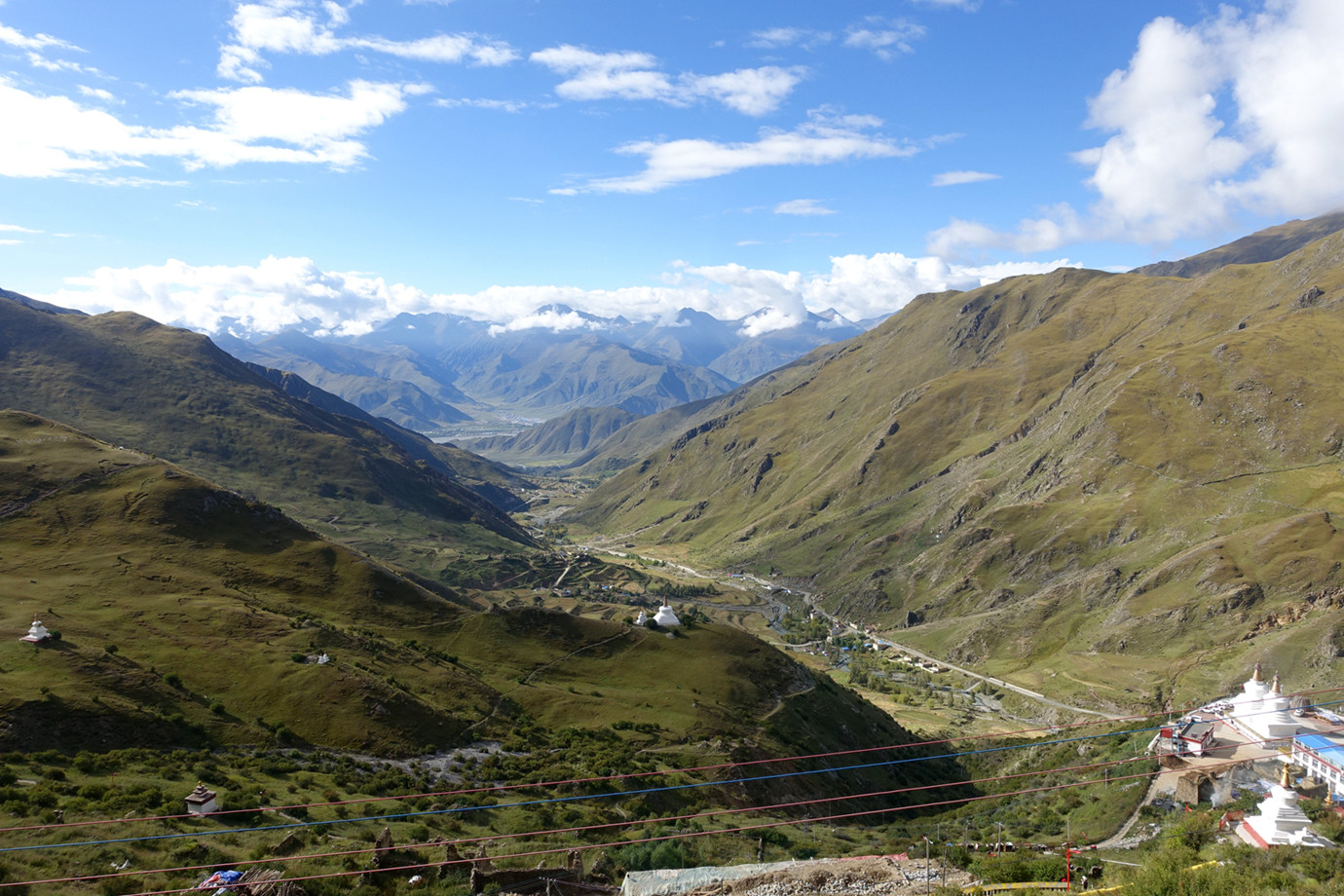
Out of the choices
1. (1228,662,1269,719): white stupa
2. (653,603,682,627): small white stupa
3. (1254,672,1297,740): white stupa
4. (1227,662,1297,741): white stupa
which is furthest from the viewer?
(653,603,682,627): small white stupa

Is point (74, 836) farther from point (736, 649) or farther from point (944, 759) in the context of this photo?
point (944, 759)

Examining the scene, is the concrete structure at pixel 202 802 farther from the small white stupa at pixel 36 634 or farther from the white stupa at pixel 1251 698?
the white stupa at pixel 1251 698

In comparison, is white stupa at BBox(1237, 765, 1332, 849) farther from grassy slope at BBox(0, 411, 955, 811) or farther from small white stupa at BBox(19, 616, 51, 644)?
small white stupa at BBox(19, 616, 51, 644)

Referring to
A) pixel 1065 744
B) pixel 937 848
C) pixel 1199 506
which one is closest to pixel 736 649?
pixel 1065 744

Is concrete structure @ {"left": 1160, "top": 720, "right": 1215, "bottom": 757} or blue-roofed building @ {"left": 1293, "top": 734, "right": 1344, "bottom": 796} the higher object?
blue-roofed building @ {"left": 1293, "top": 734, "right": 1344, "bottom": 796}

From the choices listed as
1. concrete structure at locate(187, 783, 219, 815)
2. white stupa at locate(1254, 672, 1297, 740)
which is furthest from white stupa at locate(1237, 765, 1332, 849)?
concrete structure at locate(187, 783, 219, 815)

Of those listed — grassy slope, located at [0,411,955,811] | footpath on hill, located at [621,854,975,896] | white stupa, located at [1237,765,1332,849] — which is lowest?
grassy slope, located at [0,411,955,811]

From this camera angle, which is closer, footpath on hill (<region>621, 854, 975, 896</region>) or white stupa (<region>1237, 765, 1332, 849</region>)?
white stupa (<region>1237, 765, 1332, 849</region>)

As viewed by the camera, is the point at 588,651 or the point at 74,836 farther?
the point at 588,651

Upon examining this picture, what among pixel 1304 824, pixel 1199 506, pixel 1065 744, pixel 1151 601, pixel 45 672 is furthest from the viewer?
pixel 1199 506
